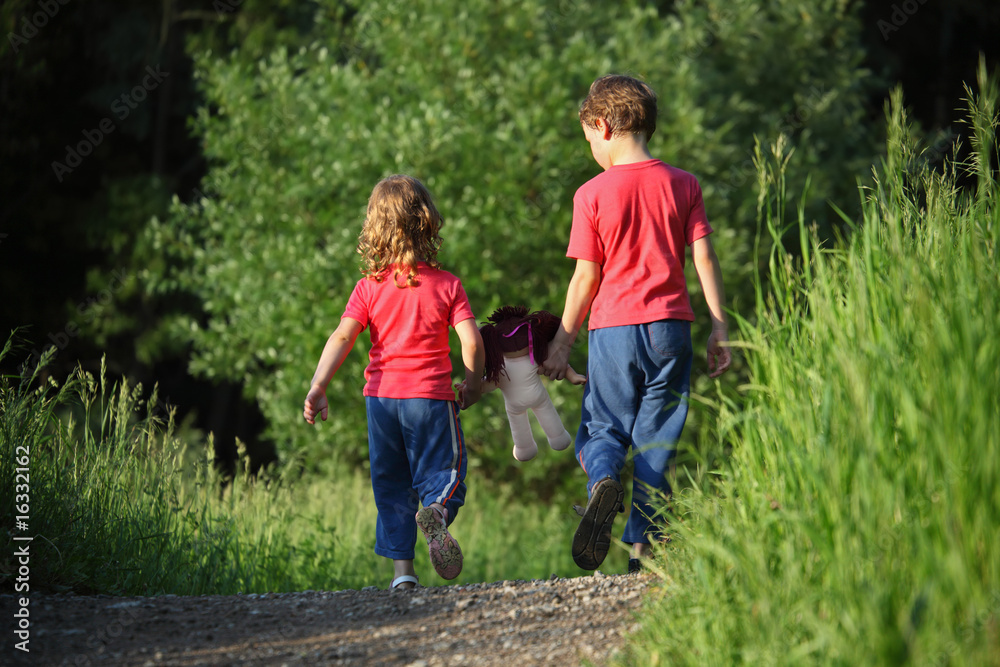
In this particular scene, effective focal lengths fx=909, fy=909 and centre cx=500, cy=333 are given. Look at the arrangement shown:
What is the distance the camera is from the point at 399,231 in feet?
→ 12.2

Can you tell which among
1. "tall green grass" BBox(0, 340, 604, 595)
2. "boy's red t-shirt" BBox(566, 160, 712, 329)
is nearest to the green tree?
"tall green grass" BBox(0, 340, 604, 595)

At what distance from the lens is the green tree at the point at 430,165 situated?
797 centimetres

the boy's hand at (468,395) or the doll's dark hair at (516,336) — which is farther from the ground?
the doll's dark hair at (516,336)

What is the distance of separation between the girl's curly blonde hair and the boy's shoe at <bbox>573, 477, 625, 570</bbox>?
3.80ft

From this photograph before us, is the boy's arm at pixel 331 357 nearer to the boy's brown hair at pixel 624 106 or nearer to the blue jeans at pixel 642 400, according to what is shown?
the blue jeans at pixel 642 400

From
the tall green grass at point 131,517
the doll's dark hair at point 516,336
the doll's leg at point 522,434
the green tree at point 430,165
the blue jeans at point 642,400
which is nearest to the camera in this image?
the tall green grass at point 131,517

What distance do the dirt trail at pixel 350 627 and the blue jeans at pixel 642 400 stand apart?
1.45ft

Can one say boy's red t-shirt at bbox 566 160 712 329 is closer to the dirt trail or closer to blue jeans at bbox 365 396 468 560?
blue jeans at bbox 365 396 468 560

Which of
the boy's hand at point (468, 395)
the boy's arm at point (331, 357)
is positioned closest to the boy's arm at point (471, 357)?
the boy's hand at point (468, 395)

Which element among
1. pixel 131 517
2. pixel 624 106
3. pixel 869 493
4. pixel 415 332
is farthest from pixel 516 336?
pixel 869 493

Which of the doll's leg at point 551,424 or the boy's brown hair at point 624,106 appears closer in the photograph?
the boy's brown hair at point 624,106

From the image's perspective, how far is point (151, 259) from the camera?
12477 millimetres

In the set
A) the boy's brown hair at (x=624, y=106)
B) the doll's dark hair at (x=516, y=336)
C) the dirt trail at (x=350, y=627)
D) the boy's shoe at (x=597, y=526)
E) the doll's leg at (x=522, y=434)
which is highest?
the boy's brown hair at (x=624, y=106)

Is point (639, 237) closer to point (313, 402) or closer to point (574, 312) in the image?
point (574, 312)
